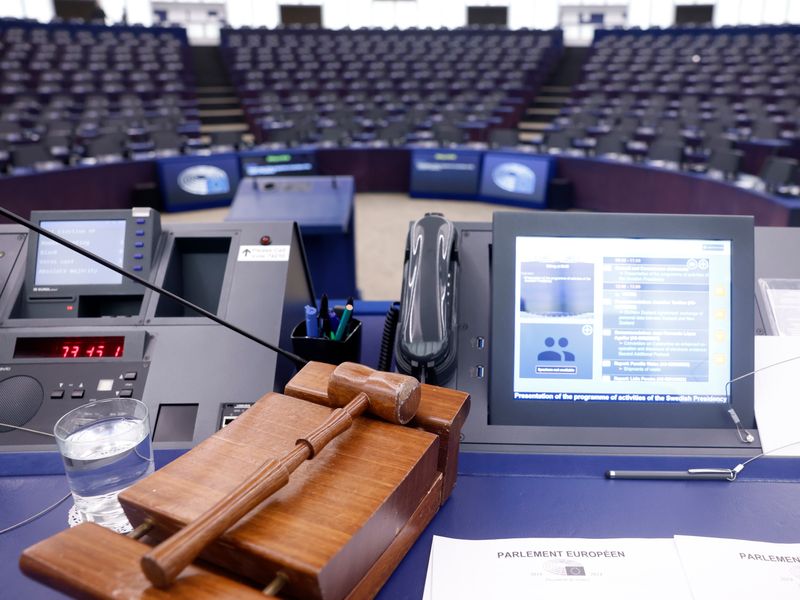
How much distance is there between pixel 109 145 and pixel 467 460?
238 inches

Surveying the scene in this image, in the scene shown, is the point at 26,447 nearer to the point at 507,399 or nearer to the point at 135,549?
the point at 135,549

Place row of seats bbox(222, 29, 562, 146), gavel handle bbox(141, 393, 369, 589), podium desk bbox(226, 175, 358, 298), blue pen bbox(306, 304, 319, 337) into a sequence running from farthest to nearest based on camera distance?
row of seats bbox(222, 29, 562, 146)
podium desk bbox(226, 175, 358, 298)
blue pen bbox(306, 304, 319, 337)
gavel handle bbox(141, 393, 369, 589)

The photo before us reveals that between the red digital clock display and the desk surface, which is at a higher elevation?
the red digital clock display

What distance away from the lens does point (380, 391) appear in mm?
698

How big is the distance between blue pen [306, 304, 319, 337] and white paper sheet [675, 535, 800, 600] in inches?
24.1

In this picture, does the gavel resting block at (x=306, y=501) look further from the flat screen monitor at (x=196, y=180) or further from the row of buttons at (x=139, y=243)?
the flat screen monitor at (x=196, y=180)

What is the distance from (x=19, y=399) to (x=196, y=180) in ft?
17.9

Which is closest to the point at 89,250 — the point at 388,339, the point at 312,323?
A: the point at 312,323

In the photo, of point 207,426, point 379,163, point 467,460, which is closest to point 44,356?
point 207,426

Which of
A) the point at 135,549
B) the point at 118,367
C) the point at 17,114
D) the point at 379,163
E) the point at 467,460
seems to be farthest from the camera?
the point at 17,114

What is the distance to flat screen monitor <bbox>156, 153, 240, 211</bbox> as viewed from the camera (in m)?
5.94

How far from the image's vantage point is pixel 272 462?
0.56 meters

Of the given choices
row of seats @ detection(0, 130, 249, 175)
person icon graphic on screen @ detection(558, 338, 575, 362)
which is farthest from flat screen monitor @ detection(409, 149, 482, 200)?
person icon graphic on screen @ detection(558, 338, 575, 362)

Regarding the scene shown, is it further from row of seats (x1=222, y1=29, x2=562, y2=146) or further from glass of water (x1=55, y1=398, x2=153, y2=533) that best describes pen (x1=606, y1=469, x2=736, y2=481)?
row of seats (x1=222, y1=29, x2=562, y2=146)
